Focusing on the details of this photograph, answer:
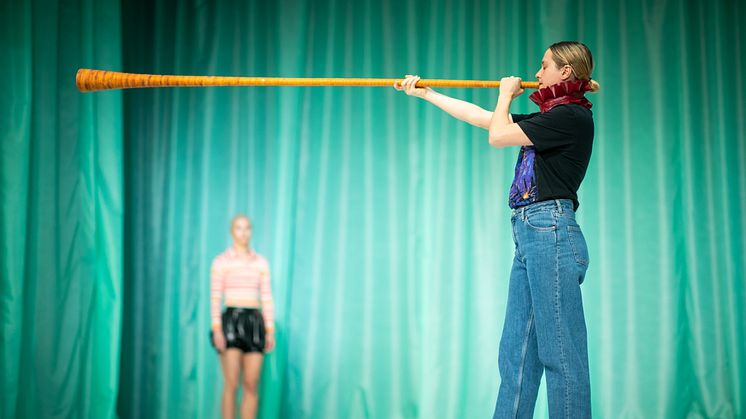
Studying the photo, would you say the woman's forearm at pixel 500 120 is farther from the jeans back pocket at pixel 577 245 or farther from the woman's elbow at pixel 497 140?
the jeans back pocket at pixel 577 245

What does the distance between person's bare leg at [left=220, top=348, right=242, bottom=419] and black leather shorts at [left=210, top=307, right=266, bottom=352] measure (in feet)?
0.16

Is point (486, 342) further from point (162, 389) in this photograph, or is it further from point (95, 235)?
point (95, 235)

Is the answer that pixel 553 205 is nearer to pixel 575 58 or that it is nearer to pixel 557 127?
pixel 557 127

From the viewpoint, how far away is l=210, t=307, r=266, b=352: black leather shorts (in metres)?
3.97

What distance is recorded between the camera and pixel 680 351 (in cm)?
413

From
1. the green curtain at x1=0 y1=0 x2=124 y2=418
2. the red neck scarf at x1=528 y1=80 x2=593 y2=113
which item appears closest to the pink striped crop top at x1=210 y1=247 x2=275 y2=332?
the green curtain at x1=0 y1=0 x2=124 y2=418

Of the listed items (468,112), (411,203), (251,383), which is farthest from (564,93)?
(251,383)

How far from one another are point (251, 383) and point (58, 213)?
4.66 ft

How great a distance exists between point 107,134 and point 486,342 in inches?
100

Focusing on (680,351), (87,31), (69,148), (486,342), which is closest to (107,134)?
(69,148)

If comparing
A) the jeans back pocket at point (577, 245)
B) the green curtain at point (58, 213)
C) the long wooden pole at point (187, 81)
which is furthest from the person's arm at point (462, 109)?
the green curtain at point (58, 213)

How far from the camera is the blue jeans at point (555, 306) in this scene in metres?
1.92

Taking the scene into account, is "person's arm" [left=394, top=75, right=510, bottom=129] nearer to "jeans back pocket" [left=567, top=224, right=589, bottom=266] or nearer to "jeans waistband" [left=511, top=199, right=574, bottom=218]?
"jeans waistband" [left=511, top=199, right=574, bottom=218]

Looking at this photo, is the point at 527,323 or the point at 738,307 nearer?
the point at 527,323
